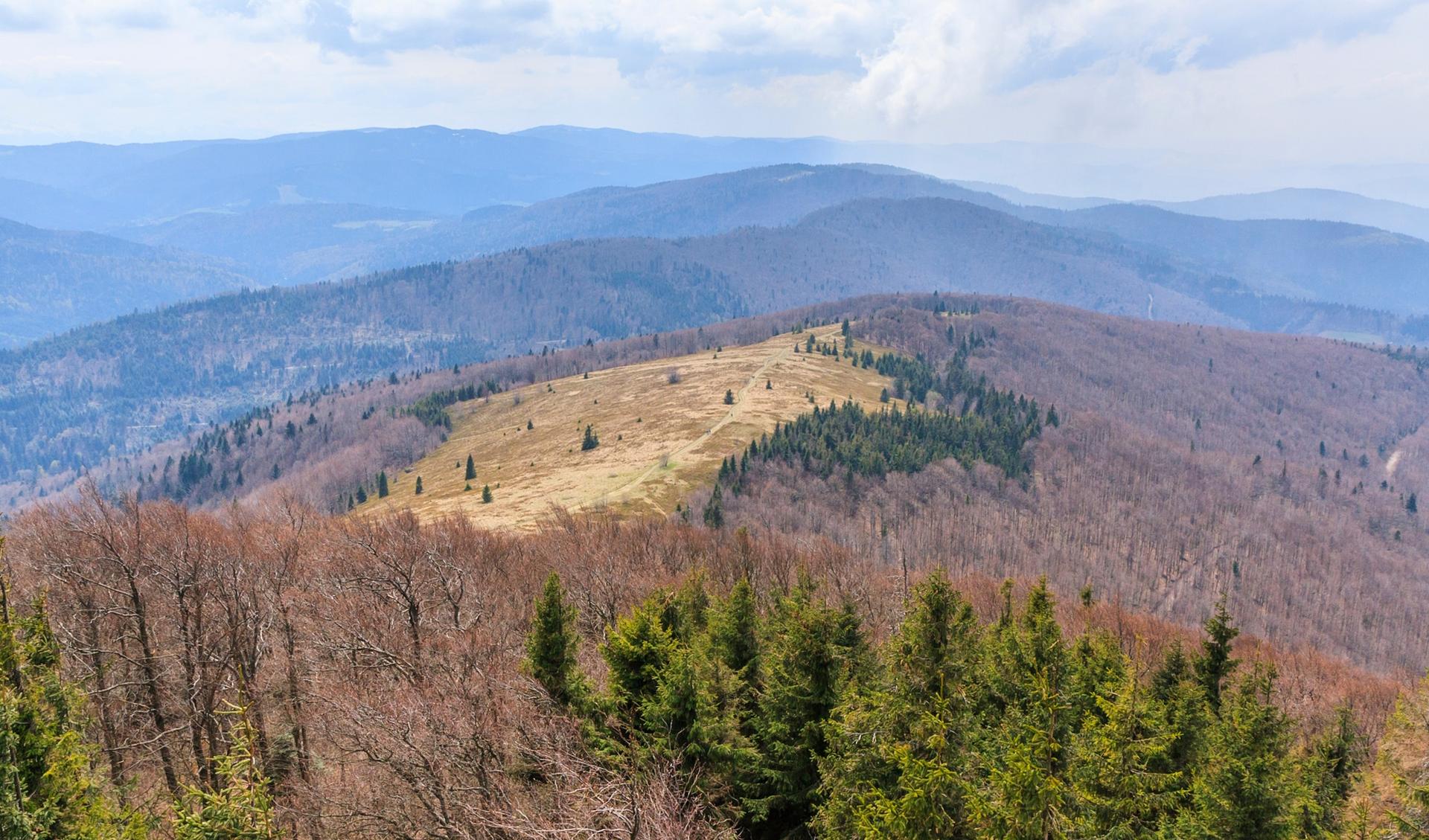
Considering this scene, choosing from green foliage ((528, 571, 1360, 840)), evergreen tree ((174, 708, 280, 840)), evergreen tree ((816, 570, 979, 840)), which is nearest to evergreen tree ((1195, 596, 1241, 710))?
green foliage ((528, 571, 1360, 840))

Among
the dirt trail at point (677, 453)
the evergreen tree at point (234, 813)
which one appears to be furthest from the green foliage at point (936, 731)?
the dirt trail at point (677, 453)

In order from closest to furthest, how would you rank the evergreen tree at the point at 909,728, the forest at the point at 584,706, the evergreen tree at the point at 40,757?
the evergreen tree at the point at 40,757, the evergreen tree at the point at 909,728, the forest at the point at 584,706

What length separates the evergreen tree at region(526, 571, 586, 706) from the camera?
2952 cm

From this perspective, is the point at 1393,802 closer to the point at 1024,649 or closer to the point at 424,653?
the point at 1024,649

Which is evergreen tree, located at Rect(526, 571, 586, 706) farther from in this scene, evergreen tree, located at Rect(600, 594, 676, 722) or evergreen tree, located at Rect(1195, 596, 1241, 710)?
evergreen tree, located at Rect(1195, 596, 1241, 710)

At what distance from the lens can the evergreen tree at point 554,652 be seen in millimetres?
29516

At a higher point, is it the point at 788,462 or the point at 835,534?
the point at 788,462

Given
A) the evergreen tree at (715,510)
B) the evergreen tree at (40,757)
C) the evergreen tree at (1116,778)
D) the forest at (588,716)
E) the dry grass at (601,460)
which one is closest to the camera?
the evergreen tree at (40,757)

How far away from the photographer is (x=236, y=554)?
42.7 metres

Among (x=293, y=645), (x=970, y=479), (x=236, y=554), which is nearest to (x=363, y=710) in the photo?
(x=293, y=645)

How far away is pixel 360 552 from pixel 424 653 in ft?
41.8

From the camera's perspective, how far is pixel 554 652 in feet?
98.2

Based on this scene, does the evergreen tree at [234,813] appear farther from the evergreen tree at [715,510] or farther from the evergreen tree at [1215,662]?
the evergreen tree at [715,510]

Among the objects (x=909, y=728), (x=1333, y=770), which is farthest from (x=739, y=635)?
(x=1333, y=770)
